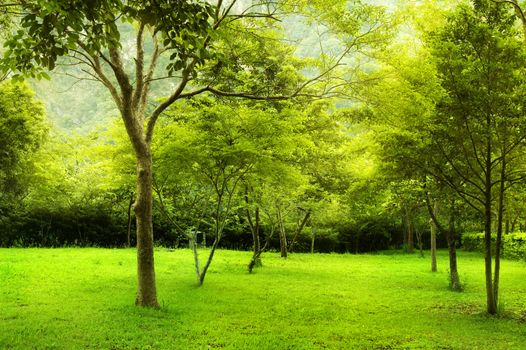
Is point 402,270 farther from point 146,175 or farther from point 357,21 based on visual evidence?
point 146,175

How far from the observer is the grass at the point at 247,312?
697cm

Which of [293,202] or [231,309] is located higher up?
[293,202]

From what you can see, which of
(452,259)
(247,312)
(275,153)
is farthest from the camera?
(452,259)

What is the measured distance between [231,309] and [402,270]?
37.3ft

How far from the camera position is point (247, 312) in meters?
9.20

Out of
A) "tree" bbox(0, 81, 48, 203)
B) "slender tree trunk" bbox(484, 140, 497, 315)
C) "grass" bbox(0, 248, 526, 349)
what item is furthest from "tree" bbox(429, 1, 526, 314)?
"tree" bbox(0, 81, 48, 203)

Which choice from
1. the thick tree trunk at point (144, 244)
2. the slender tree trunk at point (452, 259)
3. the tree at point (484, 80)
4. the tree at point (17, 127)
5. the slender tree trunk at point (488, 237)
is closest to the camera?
the tree at point (484, 80)

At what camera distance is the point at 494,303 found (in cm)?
925

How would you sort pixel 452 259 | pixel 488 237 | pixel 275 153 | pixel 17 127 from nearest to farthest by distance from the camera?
pixel 488 237, pixel 275 153, pixel 452 259, pixel 17 127

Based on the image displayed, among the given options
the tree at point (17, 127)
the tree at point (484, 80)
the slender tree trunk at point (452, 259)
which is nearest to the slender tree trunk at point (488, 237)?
the tree at point (484, 80)

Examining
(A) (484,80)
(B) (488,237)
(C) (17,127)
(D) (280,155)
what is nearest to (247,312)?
(D) (280,155)

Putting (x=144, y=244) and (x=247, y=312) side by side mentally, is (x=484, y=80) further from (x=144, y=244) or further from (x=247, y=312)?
(x=144, y=244)

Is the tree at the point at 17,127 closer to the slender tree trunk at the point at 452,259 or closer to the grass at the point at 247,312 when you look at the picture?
the grass at the point at 247,312

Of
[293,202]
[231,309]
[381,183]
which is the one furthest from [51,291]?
[293,202]
